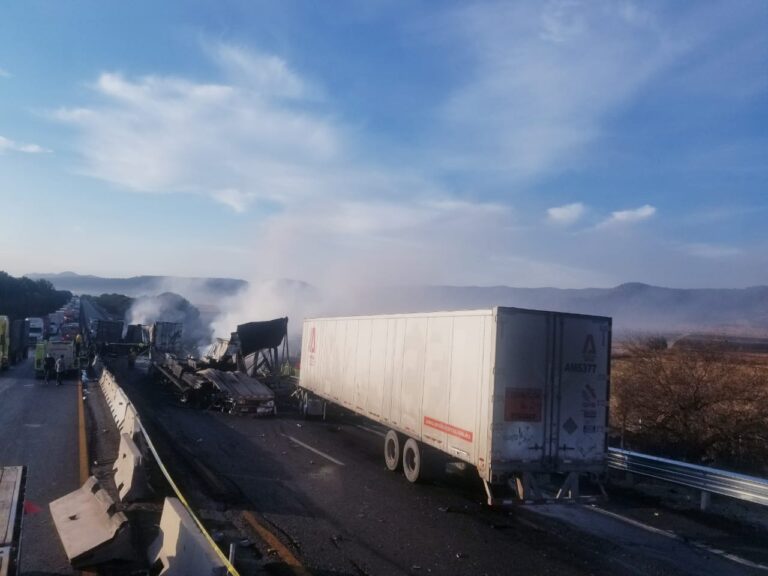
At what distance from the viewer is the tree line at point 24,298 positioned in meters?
82.8

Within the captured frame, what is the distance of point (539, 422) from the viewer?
9352 mm

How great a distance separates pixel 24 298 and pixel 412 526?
9288cm

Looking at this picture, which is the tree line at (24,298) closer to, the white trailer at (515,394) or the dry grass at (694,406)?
the dry grass at (694,406)

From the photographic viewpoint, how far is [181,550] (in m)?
5.73

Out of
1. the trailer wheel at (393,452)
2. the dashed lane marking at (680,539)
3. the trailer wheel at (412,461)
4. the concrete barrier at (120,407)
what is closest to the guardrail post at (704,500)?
the dashed lane marking at (680,539)

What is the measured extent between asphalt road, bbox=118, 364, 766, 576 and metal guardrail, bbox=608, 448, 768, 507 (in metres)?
1.31

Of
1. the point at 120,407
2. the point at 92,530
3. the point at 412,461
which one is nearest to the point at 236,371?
the point at 120,407

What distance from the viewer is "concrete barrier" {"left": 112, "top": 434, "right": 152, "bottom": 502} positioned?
8.75 meters

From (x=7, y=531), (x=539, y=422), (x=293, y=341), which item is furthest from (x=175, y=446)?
(x=293, y=341)

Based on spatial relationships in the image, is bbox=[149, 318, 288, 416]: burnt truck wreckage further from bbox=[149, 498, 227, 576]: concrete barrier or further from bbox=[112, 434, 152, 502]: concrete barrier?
bbox=[149, 498, 227, 576]: concrete barrier

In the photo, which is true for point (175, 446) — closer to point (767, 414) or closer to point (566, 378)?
point (566, 378)

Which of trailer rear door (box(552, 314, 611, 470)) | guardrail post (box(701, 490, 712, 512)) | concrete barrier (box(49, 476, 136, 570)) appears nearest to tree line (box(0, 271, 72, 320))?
concrete barrier (box(49, 476, 136, 570))

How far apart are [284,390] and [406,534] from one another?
1684cm

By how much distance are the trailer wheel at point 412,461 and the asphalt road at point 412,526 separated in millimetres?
225
